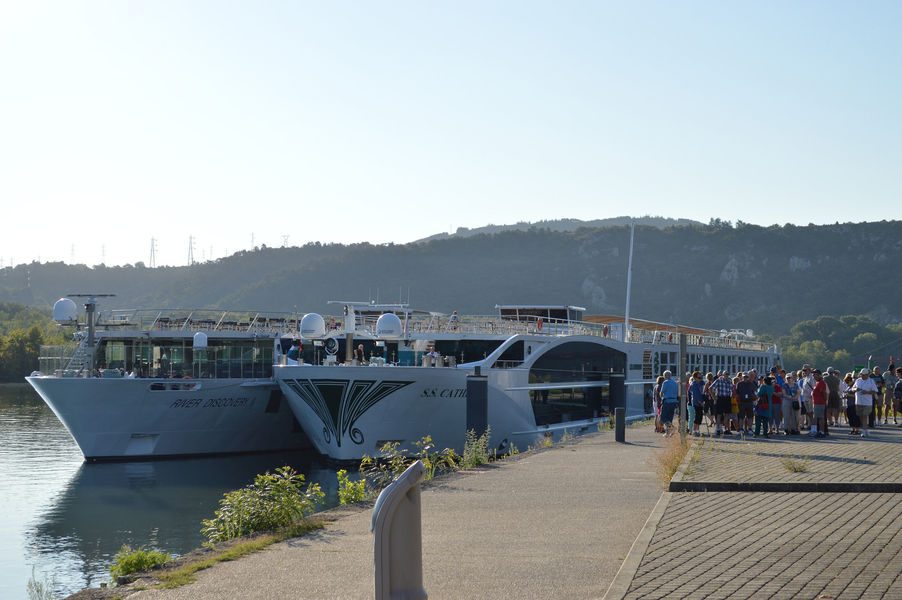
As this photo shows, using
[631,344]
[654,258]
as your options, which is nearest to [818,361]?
[654,258]

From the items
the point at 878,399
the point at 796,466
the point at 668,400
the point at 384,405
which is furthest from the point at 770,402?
the point at 384,405

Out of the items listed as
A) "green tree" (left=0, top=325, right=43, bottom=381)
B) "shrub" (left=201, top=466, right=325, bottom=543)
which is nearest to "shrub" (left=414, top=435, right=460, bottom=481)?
"shrub" (left=201, top=466, right=325, bottom=543)

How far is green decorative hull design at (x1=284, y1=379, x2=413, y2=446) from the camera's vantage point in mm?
32375

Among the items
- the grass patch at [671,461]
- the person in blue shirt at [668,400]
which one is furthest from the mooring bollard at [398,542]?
the person in blue shirt at [668,400]

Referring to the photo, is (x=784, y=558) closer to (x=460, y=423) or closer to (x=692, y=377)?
(x=692, y=377)

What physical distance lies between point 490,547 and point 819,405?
49.9 ft

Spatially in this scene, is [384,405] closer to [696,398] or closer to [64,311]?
[696,398]

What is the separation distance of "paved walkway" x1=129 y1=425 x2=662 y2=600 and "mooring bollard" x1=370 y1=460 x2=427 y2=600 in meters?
1.88

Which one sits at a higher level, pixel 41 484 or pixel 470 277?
pixel 470 277

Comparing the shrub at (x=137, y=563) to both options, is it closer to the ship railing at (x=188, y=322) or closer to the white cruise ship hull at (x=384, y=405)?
the white cruise ship hull at (x=384, y=405)

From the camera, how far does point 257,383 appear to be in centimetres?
3941

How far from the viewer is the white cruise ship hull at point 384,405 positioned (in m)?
32.4

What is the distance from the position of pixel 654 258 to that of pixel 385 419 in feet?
475

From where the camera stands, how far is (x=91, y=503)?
29.3 metres
